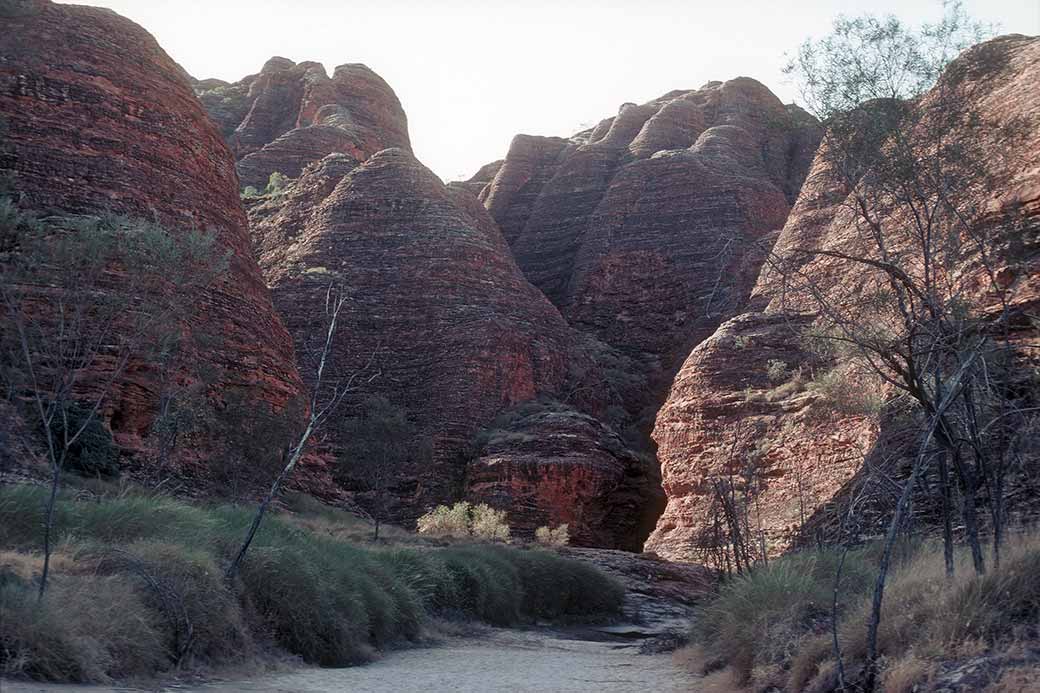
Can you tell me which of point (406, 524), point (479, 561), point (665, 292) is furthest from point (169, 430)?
point (665, 292)

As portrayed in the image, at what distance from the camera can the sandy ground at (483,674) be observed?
996 cm

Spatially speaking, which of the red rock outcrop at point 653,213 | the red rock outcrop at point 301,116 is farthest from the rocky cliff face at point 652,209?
the red rock outcrop at point 301,116

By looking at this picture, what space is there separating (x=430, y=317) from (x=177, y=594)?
37.7 metres

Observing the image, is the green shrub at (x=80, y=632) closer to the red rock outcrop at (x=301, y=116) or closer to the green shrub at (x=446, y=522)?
the green shrub at (x=446, y=522)

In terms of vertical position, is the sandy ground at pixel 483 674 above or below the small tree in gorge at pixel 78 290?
below

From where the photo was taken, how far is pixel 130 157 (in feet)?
110

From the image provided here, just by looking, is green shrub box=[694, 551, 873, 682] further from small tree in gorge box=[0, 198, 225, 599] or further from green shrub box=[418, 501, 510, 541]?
green shrub box=[418, 501, 510, 541]

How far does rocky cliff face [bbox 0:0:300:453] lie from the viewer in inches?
1211

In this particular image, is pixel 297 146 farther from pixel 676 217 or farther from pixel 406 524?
pixel 406 524

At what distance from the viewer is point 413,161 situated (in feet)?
181

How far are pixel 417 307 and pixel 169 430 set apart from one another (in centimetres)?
2358

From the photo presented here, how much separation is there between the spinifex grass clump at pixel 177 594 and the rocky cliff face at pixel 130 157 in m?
14.7

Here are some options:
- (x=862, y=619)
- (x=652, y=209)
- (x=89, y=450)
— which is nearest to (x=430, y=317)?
(x=89, y=450)

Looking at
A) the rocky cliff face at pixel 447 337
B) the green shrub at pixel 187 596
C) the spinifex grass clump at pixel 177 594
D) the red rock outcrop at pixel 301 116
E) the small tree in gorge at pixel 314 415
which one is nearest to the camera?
the spinifex grass clump at pixel 177 594
